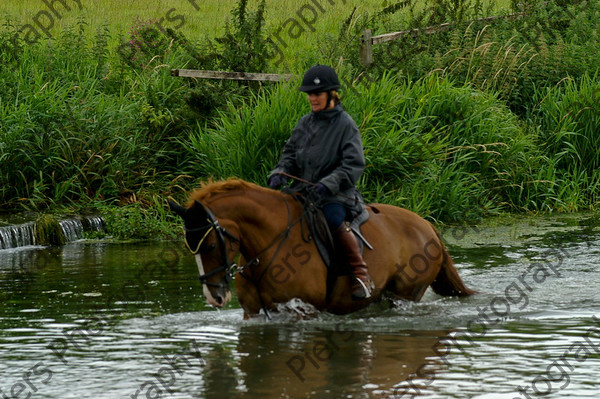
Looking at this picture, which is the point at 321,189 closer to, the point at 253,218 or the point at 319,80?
the point at 253,218

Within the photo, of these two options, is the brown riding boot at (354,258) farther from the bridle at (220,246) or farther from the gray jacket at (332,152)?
the bridle at (220,246)

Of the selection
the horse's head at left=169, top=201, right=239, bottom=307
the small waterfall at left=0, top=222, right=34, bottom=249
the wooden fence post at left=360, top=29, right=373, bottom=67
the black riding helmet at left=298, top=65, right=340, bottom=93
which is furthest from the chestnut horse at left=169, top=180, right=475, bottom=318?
the wooden fence post at left=360, top=29, right=373, bottom=67

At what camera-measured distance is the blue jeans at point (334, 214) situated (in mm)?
8406

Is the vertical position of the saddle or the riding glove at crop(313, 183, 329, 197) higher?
the riding glove at crop(313, 183, 329, 197)

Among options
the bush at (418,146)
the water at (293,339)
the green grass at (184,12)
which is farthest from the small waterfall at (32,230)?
the green grass at (184,12)

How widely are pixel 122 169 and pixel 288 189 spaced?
753cm

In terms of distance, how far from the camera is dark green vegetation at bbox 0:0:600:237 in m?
14.7

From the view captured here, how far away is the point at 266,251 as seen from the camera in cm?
807

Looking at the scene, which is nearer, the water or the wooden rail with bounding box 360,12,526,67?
the water

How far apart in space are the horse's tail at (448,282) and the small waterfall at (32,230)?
6.20m

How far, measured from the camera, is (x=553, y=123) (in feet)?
56.5

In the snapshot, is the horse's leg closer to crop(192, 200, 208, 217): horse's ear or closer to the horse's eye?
the horse's eye

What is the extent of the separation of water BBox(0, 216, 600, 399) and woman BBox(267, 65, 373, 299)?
2.05 feet

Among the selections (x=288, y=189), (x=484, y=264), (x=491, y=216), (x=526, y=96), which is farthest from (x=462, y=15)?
Answer: (x=288, y=189)
